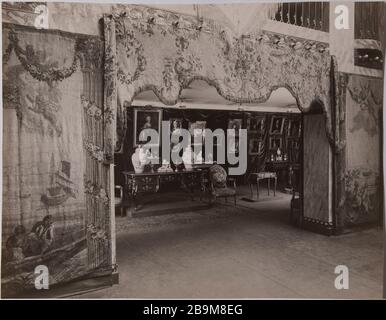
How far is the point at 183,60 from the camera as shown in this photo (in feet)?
13.3

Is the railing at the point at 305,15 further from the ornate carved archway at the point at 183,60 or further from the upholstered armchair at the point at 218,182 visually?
the upholstered armchair at the point at 218,182

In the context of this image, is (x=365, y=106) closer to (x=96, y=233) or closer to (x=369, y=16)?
(x=369, y=16)

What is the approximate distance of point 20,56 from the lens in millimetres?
3451

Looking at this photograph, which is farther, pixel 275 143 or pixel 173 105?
pixel 275 143

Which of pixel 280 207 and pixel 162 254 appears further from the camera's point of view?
pixel 280 207

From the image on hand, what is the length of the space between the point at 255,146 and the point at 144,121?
385 centimetres

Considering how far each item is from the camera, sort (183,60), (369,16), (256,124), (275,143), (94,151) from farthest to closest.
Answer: (275,143) → (256,124) → (369,16) → (183,60) → (94,151)

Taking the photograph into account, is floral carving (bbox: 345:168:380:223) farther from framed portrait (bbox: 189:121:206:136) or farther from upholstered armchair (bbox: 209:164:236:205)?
framed portrait (bbox: 189:121:206:136)

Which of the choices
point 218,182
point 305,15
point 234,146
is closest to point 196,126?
point 234,146

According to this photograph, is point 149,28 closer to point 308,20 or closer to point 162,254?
point 308,20

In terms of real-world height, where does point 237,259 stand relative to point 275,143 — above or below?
below

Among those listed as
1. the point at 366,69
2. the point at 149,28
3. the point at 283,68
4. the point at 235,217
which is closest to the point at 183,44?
the point at 149,28

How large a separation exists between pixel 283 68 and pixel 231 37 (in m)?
0.89

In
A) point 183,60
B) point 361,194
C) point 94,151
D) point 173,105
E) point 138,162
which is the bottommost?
point 361,194
